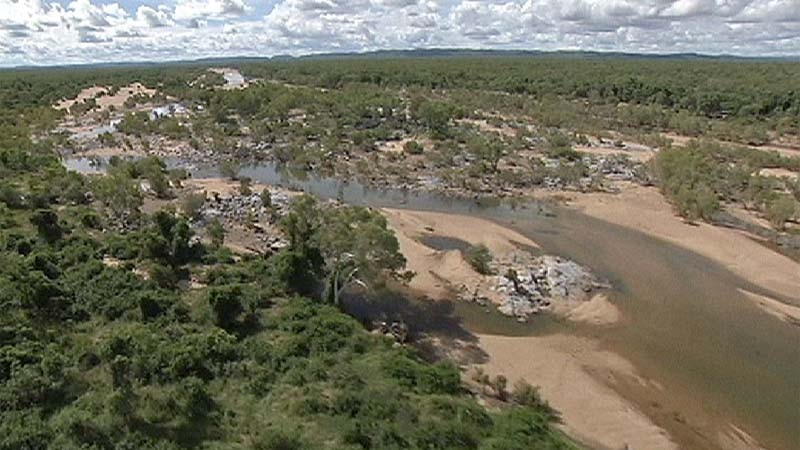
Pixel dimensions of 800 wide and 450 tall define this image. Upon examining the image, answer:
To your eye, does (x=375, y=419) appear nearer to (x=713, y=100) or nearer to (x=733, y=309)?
(x=733, y=309)

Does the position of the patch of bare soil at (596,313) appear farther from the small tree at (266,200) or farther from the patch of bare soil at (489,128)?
the patch of bare soil at (489,128)

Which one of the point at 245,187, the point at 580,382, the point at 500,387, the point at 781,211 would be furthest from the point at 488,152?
the point at 500,387

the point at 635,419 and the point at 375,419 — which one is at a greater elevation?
the point at 375,419

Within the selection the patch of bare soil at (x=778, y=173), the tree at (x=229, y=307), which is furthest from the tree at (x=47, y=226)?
the patch of bare soil at (x=778, y=173)

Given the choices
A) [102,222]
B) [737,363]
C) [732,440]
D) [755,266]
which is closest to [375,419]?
[732,440]

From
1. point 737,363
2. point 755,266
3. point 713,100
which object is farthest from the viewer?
point 713,100

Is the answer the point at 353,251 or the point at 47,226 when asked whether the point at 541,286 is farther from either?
the point at 47,226

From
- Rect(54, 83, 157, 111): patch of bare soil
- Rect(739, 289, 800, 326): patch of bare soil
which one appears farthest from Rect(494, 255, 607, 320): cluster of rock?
Rect(54, 83, 157, 111): patch of bare soil
